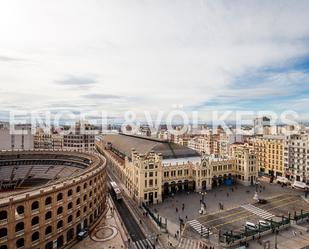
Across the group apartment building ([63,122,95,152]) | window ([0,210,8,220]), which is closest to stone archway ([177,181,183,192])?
window ([0,210,8,220])

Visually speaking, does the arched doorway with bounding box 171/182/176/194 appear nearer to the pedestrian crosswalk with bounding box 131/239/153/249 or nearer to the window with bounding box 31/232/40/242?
the pedestrian crosswalk with bounding box 131/239/153/249

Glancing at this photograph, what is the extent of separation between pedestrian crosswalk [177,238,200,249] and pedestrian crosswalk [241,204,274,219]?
25.2 meters

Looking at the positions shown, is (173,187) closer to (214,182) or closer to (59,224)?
(214,182)

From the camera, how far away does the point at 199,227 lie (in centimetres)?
6169

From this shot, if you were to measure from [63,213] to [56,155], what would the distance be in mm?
47347

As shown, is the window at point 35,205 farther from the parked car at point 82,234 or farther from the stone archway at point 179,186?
the stone archway at point 179,186

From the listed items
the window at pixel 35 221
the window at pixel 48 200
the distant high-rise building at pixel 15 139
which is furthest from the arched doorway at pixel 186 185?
the distant high-rise building at pixel 15 139

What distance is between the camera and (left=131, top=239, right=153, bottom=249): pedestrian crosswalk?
53.1m

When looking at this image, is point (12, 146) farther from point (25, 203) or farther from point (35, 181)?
point (25, 203)

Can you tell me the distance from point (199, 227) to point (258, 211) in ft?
72.3

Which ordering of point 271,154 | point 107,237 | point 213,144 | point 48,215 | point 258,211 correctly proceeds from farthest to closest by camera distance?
point 213,144 → point 271,154 → point 258,211 → point 107,237 → point 48,215

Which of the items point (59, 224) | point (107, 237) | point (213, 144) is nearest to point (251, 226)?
point (107, 237)

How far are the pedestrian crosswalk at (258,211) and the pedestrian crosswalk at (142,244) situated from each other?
113 feet

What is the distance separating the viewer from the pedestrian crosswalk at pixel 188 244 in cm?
5325
